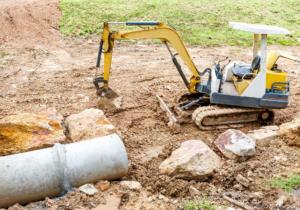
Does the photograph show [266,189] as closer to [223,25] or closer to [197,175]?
[197,175]

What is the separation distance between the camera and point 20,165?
7.43m

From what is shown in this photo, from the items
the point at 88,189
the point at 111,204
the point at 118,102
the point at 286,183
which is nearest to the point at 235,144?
the point at 286,183

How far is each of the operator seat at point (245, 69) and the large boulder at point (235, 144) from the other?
1373 mm

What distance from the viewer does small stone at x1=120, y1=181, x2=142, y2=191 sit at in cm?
783

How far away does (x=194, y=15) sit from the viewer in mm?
18750

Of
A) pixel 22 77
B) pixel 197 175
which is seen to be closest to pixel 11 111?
pixel 22 77

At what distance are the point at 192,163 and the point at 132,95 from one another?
4.03 metres

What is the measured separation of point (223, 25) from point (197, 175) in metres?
10.8

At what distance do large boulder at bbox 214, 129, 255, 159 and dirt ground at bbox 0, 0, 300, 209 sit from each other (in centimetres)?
17

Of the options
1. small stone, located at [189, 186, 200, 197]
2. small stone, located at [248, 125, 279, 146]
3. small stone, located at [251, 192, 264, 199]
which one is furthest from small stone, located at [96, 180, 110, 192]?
small stone, located at [248, 125, 279, 146]

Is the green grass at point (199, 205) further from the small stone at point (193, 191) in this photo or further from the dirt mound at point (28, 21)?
the dirt mound at point (28, 21)

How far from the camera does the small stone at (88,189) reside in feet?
24.6

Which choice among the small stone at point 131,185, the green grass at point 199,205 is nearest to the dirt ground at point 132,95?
the small stone at point 131,185

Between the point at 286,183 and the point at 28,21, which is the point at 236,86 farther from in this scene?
the point at 28,21
